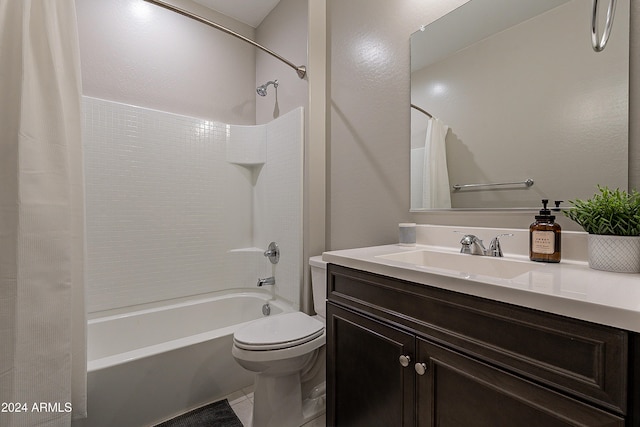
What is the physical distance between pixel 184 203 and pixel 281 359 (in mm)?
1456

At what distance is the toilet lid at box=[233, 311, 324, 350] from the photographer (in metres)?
1.27

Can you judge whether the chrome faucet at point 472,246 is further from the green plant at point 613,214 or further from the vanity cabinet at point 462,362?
the vanity cabinet at point 462,362

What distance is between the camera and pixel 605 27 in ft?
2.85

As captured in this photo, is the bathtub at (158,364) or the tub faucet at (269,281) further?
the tub faucet at (269,281)

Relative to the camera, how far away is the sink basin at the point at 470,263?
0.92 meters

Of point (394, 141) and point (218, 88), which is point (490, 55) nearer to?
point (394, 141)

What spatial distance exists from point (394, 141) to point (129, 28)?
2.03 metres

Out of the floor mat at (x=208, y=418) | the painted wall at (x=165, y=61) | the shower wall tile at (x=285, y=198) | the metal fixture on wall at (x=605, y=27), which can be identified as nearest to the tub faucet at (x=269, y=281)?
the shower wall tile at (x=285, y=198)

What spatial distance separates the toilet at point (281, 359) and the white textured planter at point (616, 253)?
40.2 inches

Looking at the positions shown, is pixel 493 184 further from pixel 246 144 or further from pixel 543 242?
pixel 246 144

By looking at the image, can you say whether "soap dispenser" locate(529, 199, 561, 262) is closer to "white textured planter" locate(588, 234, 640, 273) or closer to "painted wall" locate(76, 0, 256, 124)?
"white textured planter" locate(588, 234, 640, 273)

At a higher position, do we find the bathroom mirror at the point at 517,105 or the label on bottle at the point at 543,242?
the bathroom mirror at the point at 517,105

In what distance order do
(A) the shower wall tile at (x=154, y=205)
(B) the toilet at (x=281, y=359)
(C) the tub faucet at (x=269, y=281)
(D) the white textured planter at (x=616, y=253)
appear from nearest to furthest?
(D) the white textured planter at (x=616, y=253) < (B) the toilet at (x=281, y=359) < (A) the shower wall tile at (x=154, y=205) < (C) the tub faucet at (x=269, y=281)

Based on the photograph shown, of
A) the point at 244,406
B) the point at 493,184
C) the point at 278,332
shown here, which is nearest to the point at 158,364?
the point at 244,406
